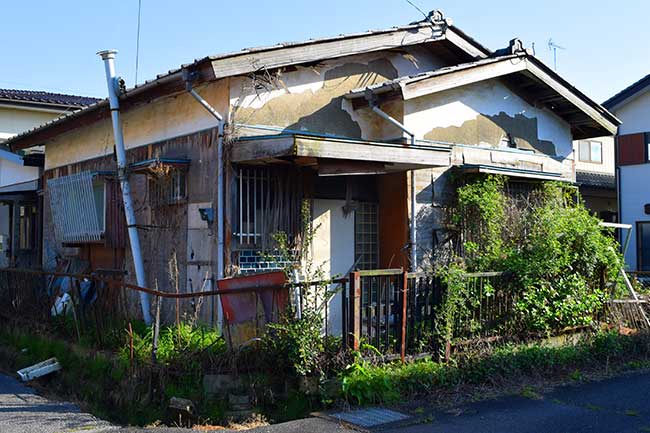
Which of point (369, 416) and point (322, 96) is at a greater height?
point (322, 96)

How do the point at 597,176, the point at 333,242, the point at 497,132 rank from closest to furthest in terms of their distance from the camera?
the point at 333,242
the point at 497,132
the point at 597,176

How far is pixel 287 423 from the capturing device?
6582 millimetres

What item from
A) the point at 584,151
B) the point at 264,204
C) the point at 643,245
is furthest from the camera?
the point at 584,151

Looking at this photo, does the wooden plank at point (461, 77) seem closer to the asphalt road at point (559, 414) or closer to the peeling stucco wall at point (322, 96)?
the peeling stucco wall at point (322, 96)

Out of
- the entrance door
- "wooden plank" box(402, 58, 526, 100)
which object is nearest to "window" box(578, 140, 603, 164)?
"wooden plank" box(402, 58, 526, 100)

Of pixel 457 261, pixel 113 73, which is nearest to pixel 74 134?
pixel 113 73

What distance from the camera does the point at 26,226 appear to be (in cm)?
1658

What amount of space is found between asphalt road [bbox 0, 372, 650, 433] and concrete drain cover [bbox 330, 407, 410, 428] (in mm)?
183

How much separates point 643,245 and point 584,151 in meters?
6.40

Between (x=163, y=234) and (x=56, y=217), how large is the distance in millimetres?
3198

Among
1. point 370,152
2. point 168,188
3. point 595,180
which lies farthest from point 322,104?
point 595,180

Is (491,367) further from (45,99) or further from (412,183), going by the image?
(45,99)

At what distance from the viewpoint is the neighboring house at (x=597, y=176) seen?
70.0 ft

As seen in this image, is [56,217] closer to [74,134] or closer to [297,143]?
[74,134]
